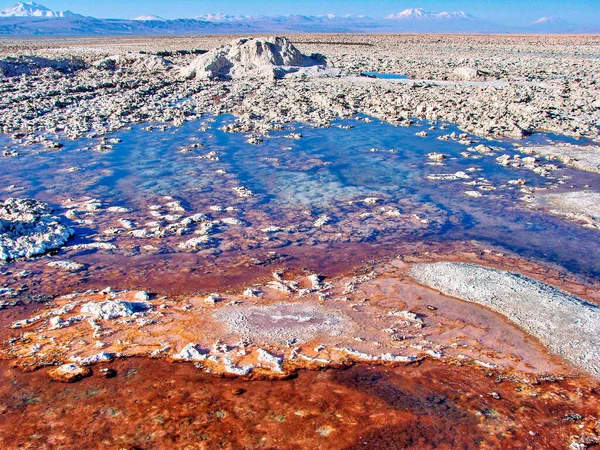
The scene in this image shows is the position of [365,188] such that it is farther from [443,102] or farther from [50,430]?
[443,102]

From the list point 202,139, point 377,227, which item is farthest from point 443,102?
point 377,227

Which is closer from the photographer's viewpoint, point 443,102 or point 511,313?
point 511,313

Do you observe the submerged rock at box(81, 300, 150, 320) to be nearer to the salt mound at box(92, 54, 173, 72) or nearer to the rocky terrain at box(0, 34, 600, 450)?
the rocky terrain at box(0, 34, 600, 450)

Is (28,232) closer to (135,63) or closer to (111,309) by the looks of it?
(111,309)

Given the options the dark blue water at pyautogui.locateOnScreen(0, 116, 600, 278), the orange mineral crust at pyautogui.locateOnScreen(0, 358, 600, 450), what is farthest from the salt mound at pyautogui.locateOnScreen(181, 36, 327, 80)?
the orange mineral crust at pyautogui.locateOnScreen(0, 358, 600, 450)

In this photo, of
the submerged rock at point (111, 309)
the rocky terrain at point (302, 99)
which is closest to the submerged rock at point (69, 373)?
the submerged rock at point (111, 309)

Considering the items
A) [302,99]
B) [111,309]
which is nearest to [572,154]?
[302,99]
